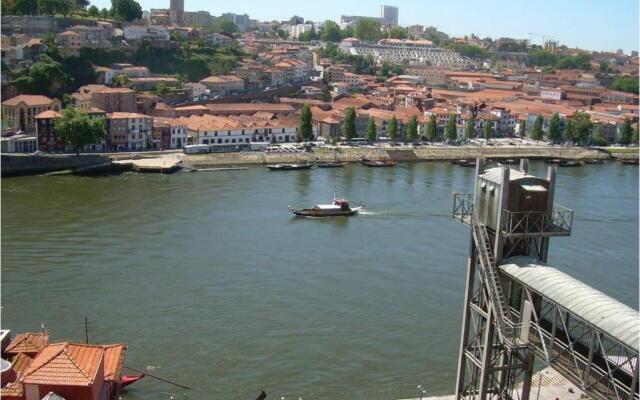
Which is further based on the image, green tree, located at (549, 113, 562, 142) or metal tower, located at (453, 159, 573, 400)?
green tree, located at (549, 113, 562, 142)

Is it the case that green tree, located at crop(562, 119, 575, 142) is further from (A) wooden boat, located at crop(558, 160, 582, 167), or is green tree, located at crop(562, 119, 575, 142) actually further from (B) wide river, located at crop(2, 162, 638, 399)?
(B) wide river, located at crop(2, 162, 638, 399)

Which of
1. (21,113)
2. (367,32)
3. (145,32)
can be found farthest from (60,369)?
(367,32)

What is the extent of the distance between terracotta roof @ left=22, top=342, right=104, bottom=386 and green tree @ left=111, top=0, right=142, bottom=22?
145 ft

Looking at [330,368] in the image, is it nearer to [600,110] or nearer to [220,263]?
[220,263]

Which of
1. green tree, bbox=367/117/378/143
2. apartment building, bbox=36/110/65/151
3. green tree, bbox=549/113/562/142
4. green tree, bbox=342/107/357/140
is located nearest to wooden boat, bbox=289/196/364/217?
apartment building, bbox=36/110/65/151

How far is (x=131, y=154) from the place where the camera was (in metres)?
26.7

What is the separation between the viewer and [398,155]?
30.2 m

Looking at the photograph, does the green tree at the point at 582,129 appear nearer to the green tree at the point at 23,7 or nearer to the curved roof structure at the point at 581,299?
the green tree at the point at 23,7

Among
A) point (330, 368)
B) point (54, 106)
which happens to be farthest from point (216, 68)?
point (330, 368)

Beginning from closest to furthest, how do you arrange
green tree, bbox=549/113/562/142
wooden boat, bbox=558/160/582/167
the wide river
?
the wide river < wooden boat, bbox=558/160/582/167 < green tree, bbox=549/113/562/142

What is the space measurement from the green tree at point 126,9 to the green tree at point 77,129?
78.8 feet

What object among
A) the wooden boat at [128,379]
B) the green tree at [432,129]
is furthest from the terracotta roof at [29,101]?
the wooden boat at [128,379]

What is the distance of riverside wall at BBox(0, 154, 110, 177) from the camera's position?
2327 centimetres

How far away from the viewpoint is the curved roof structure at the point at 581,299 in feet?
15.1
